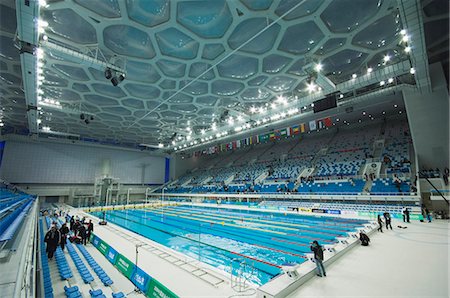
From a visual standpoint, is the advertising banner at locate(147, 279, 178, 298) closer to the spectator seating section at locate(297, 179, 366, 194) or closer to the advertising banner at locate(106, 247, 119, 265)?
the advertising banner at locate(106, 247, 119, 265)

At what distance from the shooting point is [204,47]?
10.4 m

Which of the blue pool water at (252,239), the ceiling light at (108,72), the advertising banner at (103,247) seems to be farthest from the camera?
the ceiling light at (108,72)

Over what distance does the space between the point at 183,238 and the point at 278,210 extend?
31.1 feet

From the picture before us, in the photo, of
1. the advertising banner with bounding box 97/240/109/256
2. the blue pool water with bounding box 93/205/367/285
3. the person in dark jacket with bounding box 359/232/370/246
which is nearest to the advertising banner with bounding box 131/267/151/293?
the blue pool water with bounding box 93/205/367/285

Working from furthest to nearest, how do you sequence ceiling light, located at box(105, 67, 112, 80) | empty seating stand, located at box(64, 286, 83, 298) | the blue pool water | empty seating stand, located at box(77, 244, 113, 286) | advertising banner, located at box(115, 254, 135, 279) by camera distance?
ceiling light, located at box(105, 67, 112, 80)
the blue pool water
advertising banner, located at box(115, 254, 135, 279)
empty seating stand, located at box(77, 244, 113, 286)
empty seating stand, located at box(64, 286, 83, 298)

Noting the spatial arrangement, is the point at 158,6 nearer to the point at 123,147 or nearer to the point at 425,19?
the point at 425,19

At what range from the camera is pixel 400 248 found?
6.92 m

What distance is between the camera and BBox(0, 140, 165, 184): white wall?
24.9 metres

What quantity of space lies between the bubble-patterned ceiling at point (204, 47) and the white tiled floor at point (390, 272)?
294 inches

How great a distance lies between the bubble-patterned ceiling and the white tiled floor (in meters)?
7.46

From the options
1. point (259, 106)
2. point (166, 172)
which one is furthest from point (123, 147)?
point (259, 106)

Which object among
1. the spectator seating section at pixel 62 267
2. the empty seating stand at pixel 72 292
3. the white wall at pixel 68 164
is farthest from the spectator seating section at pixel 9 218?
the white wall at pixel 68 164

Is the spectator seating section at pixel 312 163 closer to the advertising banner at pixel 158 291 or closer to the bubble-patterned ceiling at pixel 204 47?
the bubble-patterned ceiling at pixel 204 47

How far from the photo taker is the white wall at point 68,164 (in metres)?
24.9
